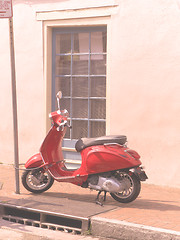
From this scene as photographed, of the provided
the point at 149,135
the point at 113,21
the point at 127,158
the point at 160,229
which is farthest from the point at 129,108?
the point at 160,229

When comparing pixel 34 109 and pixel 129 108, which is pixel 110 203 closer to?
pixel 129 108

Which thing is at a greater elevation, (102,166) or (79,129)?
(79,129)

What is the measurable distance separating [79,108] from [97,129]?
0.56m

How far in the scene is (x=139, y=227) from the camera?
18.7ft

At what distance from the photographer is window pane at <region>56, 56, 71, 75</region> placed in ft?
31.8

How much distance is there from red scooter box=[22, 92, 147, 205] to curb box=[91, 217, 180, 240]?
0.89 m

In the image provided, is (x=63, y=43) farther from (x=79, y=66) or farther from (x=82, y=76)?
(x=82, y=76)

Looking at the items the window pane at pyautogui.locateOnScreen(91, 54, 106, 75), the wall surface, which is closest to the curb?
the wall surface

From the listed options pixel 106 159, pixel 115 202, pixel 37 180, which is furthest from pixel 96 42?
pixel 115 202

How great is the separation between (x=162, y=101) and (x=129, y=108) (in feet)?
2.06

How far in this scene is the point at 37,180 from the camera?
760 centimetres

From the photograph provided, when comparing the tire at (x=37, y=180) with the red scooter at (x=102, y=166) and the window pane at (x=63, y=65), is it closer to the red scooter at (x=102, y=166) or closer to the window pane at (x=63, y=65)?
the red scooter at (x=102, y=166)

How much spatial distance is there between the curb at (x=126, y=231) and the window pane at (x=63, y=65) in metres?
4.23

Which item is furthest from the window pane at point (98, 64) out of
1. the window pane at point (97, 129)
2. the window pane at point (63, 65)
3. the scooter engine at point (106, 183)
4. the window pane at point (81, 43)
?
the scooter engine at point (106, 183)
